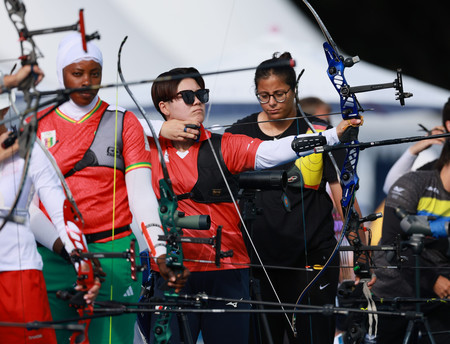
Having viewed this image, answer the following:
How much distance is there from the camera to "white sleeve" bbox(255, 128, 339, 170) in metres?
3.24

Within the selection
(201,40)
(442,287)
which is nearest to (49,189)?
(201,40)

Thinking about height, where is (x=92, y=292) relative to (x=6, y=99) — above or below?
below

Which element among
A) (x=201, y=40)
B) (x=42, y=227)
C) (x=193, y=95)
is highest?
(x=201, y=40)

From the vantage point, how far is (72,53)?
9.42ft

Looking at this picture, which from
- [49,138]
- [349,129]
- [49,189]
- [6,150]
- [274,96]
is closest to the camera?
[6,150]

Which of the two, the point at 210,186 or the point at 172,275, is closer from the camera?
the point at 172,275

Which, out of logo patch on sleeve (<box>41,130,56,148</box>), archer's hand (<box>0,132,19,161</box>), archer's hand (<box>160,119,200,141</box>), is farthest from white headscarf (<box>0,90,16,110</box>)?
archer's hand (<box>160,119,200,141</box>)

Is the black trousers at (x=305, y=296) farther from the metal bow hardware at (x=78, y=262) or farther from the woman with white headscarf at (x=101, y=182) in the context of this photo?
the metal bow hardware at (x=78, y=262)

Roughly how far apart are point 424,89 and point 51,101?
393 cm

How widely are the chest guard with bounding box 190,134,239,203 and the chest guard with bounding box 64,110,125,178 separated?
382 mm

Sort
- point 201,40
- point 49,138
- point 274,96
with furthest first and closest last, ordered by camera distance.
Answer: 1. point 201,40
2. point 274,96
3. point 49,138

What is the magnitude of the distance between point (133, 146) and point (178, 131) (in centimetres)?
30

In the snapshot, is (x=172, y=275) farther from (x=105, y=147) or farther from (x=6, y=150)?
(x=6, y=150)

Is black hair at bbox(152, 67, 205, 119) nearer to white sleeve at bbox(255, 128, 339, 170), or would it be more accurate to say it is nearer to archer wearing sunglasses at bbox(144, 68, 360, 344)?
archer wearing sunglasses at bbox(144, 68, 360, 344)
